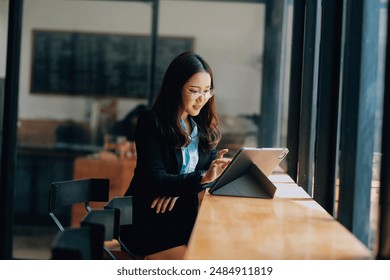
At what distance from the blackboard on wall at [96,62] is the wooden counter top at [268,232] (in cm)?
262

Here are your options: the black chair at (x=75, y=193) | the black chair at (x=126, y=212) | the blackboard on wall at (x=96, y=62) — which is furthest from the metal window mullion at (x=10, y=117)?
the black chair at (x=126, y=212)

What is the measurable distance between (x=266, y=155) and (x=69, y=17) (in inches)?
114

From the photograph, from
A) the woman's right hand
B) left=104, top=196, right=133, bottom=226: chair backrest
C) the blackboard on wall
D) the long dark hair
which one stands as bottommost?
left=104, top=196, right=133, bottom=226: chair backrest

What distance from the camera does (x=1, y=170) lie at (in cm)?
396

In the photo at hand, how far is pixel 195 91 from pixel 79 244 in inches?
48.1

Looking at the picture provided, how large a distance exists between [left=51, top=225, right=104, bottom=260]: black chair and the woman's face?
3.56 ft

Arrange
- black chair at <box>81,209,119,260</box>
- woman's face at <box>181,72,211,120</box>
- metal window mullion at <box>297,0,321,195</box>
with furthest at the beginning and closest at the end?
metal window mullion at <box>297,0,321,195</box> → woman's face at <box>181,72,211,120</box> → black chair at <box>81,209,119,260</box>

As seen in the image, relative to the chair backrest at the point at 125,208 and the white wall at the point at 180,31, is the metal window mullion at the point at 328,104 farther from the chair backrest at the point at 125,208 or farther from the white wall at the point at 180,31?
the white wall at the point at 180,31

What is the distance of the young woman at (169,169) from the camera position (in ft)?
8.33

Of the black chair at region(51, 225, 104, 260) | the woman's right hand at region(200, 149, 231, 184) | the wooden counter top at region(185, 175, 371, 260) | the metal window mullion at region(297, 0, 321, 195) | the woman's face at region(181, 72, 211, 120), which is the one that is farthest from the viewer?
the metal window mullion at region(297, 0, 321, 195)

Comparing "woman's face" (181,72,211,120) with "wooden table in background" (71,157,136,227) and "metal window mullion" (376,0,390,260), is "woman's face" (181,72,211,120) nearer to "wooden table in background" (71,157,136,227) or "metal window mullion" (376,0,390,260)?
"metal window mullion" (376,0,390,260)

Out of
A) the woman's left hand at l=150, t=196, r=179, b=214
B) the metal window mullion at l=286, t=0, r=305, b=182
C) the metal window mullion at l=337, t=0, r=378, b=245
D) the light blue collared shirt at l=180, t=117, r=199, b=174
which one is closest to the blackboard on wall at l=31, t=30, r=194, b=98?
the metal window mullion at l=286, t=0, r=305, b=182

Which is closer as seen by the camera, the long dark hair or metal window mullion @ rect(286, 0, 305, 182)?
the long dark hair

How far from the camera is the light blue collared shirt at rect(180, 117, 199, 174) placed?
8.95 ft
